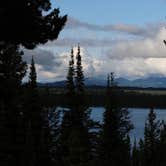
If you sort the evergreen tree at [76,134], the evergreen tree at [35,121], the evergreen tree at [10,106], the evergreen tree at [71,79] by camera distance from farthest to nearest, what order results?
the evergreen tree at [71,79], the evergreen tree at [35,121], the evergreen tree at [76,134], the evergreen tree at [10,106]

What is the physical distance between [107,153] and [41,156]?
26.2 ft

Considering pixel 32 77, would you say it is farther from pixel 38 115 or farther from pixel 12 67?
pixel 12 67

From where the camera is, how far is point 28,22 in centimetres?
2247

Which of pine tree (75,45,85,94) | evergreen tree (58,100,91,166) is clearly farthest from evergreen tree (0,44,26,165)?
pine tree (75,45,85,94)

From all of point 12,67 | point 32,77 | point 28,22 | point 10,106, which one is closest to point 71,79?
point 32,77

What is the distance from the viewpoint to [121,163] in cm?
4597

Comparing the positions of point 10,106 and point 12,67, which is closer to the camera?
point 10,106

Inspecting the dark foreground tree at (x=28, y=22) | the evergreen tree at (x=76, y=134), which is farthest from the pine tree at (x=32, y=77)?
the dark foreground tree at (x=28, y=22)

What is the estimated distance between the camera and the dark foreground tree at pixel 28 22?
22062 mm

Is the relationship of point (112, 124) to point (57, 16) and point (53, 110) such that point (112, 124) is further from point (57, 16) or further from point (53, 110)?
point (57, 16)

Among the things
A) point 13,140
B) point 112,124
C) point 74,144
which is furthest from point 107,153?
point 13,140

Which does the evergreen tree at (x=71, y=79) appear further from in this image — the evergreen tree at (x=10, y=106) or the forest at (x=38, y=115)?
the evergreen tree at (x=10, y=106)

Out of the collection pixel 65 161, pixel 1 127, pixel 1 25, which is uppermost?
pixel 1 25

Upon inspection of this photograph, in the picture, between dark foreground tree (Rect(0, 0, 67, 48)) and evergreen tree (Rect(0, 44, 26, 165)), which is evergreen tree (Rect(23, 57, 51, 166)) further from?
dark foreground tree (Rect(0, 0, 67, 48))
